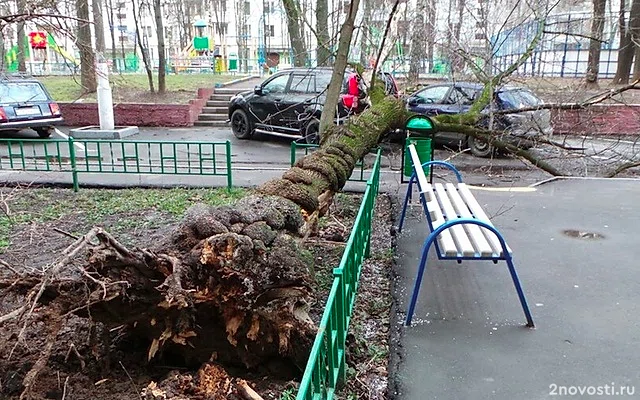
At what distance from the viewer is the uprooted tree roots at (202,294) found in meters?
3.07

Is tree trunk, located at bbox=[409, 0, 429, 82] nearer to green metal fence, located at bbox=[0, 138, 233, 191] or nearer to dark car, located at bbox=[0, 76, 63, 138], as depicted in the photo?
green metal fence, located at bbox=[0, 138, 233, 191]

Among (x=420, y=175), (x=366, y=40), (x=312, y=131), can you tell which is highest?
(x=366, y=40)

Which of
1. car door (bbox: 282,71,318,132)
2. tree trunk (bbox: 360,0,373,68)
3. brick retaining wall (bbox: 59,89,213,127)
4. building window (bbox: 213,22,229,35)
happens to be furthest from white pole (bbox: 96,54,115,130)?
building window (bbox: 213,22,229,35)

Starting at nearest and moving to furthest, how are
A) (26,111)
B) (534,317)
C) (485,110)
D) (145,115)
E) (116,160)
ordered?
(534,317) < (485,110) < (116,160) < (26,111) < (145,115)

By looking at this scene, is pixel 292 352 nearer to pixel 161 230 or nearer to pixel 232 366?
pixel 232 366

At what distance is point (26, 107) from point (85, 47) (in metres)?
8.07

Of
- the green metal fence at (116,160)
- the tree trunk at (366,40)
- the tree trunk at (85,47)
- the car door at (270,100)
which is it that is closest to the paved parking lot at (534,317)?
the tree trunk at (85,47)

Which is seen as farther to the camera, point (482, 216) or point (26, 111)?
point (26, 111)

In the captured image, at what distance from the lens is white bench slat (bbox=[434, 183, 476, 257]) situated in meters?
3.73

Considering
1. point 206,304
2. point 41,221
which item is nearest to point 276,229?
point 206,304

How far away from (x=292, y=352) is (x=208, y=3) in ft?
176

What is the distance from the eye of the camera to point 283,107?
1313 centimetres

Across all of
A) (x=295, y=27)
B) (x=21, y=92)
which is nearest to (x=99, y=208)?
(x=21, y=92)

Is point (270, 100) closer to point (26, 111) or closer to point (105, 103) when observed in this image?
point (105, 103)
